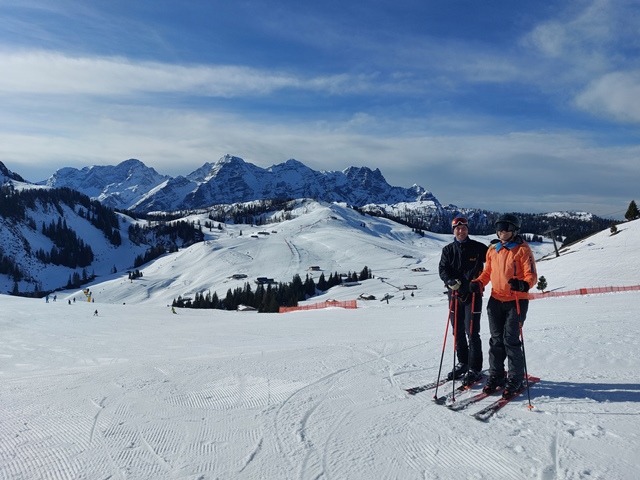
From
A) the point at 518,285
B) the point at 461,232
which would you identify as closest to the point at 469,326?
the point at 518,285

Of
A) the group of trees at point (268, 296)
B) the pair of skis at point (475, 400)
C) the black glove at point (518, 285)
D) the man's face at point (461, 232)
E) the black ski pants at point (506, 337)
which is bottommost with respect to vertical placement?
the group of trees at point (268, 296)

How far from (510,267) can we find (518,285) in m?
0.35

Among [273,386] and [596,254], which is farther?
[596,254]

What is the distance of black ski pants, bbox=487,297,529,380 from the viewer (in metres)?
6.07

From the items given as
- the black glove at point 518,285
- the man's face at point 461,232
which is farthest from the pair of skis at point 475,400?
the man's face at point 461,232

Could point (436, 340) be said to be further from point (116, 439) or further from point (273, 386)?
point (116, 439)

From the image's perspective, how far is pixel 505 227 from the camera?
624 centimetres

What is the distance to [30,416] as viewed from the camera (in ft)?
18.3

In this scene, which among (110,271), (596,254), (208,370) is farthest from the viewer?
(110,271)

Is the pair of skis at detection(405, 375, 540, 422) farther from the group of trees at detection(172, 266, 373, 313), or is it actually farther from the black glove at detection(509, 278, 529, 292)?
the group of trees at detection(172, 266, 373, 313)

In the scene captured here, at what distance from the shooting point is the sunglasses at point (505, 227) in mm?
6176

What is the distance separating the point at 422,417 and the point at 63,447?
426cm

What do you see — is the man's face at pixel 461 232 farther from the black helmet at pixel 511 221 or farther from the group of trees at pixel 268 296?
the group of trees at pixel 268 296

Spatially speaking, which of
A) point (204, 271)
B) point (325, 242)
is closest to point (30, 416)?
point (204, 271)
